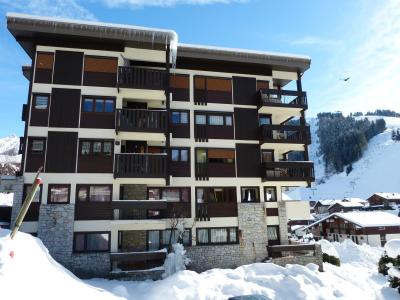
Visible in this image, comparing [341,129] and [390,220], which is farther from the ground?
[341,129]

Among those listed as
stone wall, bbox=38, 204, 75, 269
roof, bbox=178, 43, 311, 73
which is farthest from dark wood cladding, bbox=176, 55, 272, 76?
stone wall, bbox=38, 204, 75, 269

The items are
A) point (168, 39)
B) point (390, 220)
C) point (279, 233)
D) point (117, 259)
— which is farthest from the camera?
point (390, 220)

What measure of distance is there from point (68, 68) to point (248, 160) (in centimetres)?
1488

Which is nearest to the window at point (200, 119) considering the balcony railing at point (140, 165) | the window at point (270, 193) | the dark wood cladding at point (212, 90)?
the dark wood cladding at point (212, 90)

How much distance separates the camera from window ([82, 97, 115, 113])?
22.4 m

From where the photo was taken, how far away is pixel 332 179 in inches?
6132

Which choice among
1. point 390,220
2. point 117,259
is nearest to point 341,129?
point 390,220

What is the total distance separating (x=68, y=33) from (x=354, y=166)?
528 feet

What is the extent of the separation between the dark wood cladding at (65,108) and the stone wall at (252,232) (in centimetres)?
1359

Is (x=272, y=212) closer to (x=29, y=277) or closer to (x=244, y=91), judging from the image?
(x=244, y=91)

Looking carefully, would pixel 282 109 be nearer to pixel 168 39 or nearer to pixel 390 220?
pixel 168 39

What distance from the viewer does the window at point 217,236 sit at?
77.3ft

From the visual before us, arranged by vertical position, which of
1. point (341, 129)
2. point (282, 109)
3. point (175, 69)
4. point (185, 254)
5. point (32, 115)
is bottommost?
point (185, 254)

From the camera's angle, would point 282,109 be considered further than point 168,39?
Yes
